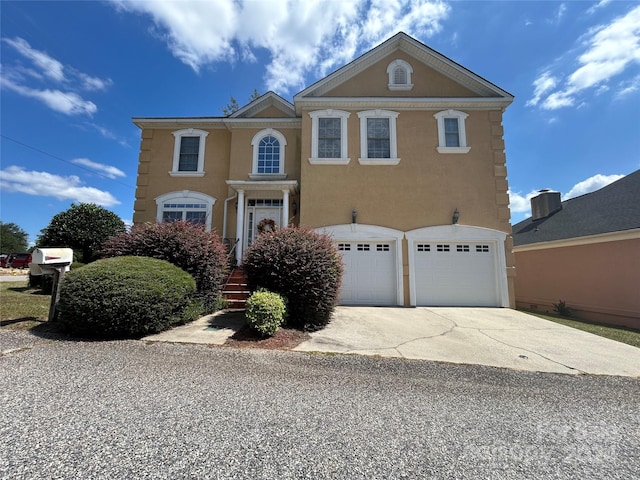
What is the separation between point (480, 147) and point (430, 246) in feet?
13.9

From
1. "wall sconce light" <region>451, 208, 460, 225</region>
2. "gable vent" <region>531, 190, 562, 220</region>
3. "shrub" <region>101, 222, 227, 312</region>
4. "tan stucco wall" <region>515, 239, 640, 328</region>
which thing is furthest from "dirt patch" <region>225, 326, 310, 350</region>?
"gable vent" <region>531, 190, 562, 220</region>

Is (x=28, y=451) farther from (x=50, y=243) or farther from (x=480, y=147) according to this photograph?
(x=480, y=147)

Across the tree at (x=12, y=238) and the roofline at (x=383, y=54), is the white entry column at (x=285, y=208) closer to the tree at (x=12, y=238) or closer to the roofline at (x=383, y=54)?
the roofline at (x=383, y=54)

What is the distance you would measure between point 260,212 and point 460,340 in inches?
325

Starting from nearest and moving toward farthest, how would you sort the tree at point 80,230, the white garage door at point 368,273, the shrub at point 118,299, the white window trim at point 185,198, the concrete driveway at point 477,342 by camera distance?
the concrete driveway at point 477,342 < the shrub at point 118,299 < the white garage door at point 368,273 < the tree at point 80,230 < the white window trim at point 185,198

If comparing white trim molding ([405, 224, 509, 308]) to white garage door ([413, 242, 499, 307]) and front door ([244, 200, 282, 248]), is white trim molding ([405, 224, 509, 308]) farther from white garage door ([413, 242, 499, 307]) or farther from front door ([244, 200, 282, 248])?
front door ([244, 200, 282, 248])

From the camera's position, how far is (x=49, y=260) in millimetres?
5980

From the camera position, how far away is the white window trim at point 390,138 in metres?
10.7

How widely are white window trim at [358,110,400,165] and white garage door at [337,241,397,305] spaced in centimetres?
303

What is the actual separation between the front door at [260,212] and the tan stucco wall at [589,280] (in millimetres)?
13009

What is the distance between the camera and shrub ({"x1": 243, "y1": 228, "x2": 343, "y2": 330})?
666cm

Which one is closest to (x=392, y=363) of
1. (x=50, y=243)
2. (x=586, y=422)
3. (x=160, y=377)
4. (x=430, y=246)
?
(x=586, y=422)

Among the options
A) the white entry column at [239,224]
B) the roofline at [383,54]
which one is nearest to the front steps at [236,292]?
the white entry column at [239,224]

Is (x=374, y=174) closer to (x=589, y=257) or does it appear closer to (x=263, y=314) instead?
(x=263, y=314)
